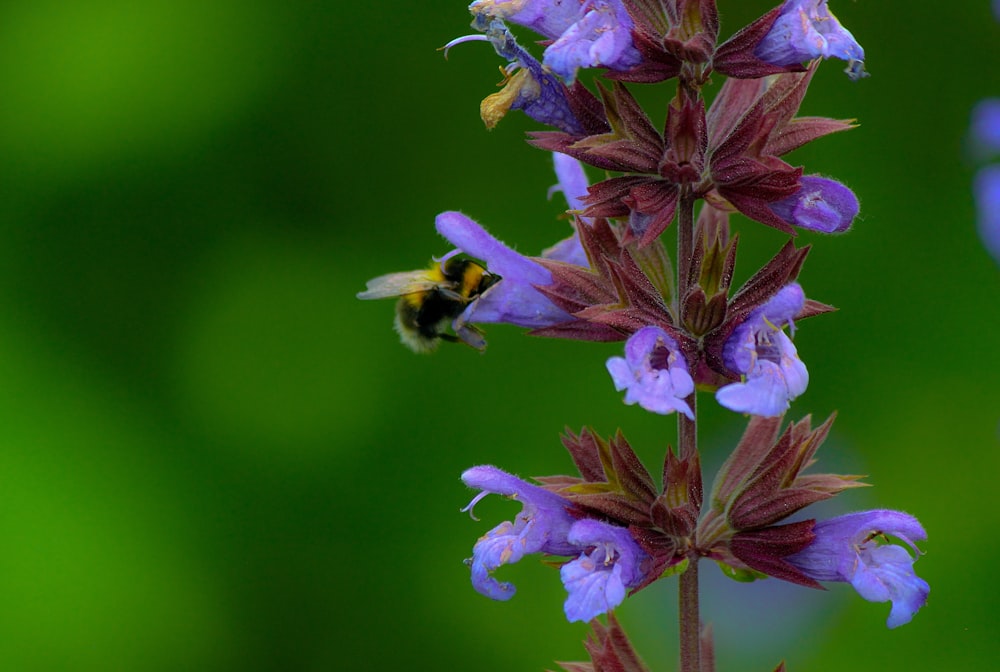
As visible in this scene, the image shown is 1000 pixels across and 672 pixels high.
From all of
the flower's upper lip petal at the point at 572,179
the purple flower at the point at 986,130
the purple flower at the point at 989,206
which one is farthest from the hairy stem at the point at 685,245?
the purple flower at the point at 986,130

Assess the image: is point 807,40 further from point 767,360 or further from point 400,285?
point 400,285

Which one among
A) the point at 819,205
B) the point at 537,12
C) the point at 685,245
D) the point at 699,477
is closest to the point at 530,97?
the point at 537,12

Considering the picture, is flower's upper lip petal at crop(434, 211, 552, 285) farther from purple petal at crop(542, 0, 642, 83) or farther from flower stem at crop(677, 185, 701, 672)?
purple petal at crop(542, 0, 642, 83)

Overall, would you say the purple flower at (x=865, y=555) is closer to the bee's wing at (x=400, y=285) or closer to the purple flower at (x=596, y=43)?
the purple flower at (x=596, y=43)

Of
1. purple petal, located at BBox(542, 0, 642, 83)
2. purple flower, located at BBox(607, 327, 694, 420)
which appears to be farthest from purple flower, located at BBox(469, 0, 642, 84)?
purple flower, located at BBox(607, 327, 694, 420)

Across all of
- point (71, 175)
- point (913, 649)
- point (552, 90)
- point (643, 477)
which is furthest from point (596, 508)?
point (71, 175)
